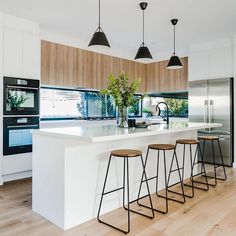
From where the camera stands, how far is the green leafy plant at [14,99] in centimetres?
389

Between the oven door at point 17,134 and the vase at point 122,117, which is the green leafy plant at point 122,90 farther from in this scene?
the oven door at point 17,134

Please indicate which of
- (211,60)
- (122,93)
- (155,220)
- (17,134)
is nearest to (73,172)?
(155,220)

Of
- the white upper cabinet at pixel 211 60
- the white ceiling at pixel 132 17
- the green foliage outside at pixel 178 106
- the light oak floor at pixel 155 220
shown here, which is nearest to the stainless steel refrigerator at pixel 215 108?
the white upper cabinet at pixel 211 60

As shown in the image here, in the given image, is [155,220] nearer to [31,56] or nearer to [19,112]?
[19,112]

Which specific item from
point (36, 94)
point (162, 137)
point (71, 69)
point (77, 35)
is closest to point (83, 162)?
point (162, 137)

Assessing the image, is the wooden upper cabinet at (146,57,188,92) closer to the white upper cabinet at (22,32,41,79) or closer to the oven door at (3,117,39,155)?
the white upper cabinet at (22,32,41,79)

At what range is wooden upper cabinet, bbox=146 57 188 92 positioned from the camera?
5891mm

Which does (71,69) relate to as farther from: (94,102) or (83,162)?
(83,162)

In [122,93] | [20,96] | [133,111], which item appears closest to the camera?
[122,93]

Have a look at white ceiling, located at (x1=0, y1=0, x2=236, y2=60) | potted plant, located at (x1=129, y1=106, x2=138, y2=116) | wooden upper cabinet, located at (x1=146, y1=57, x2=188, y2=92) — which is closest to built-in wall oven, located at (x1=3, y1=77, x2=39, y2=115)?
white ceiling, located at (x1=0, y1=0, x2=236, y2=60)

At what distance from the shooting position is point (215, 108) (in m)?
5.14

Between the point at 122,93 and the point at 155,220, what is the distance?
1.57 m

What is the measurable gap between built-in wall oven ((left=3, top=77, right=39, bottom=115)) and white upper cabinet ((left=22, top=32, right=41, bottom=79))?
0.48ft

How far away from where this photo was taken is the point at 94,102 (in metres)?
5.73
